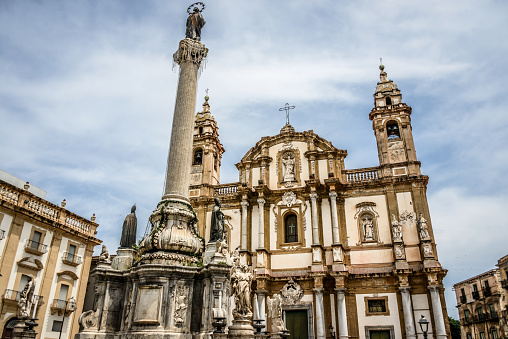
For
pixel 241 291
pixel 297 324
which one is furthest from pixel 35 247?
pixel 241 291

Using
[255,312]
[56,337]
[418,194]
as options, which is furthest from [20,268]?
[418,194]

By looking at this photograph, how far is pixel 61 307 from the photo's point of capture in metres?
21.2

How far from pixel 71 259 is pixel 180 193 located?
14791 mm

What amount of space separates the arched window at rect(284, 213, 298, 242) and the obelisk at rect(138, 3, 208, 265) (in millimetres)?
12582

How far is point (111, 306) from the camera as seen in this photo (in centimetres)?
986

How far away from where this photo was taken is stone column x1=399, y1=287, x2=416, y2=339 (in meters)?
18.9

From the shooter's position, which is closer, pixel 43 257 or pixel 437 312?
pixel 437 312

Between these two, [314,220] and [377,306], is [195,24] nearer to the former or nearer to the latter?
[314,220]

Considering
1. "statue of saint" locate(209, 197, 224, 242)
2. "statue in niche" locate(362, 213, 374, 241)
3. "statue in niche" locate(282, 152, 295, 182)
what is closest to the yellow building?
"statue in niche" locate(282, 152, 295, 182)

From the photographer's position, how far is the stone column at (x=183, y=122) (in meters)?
11.3

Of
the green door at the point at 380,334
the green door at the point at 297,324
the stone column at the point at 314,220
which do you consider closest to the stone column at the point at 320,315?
the green door at the point at 297,324

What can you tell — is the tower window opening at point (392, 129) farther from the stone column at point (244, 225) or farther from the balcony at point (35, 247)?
the balcony at point (35, 247)

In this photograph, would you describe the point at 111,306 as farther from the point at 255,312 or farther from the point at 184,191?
the point at 255,312

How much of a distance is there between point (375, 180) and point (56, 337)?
19.1 meters
